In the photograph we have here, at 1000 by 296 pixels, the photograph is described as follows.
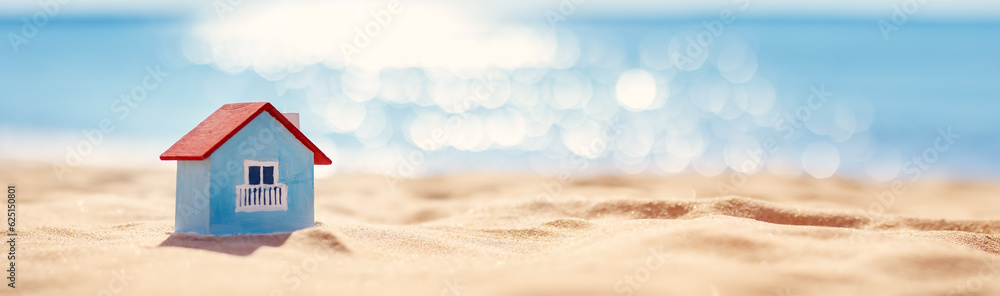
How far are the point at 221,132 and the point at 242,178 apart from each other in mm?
491

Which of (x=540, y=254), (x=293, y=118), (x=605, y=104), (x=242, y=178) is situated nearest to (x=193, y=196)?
(x=242, y=178)

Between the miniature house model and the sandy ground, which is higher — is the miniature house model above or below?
above

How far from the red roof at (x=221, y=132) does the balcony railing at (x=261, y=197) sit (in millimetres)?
480

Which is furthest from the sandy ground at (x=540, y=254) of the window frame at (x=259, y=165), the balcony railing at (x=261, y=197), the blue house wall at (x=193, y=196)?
the window frame at (x=259, y=165)

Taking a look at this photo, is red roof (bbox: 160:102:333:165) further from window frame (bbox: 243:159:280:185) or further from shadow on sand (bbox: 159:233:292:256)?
shadow on sand (bbox: 159:233:292:256)

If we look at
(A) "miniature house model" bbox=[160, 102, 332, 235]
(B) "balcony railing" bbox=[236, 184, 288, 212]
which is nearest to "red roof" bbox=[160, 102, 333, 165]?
(A) "miniature house model" bbox=[160, 102, 332, 235]

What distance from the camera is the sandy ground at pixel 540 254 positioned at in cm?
529

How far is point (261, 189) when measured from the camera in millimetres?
7801

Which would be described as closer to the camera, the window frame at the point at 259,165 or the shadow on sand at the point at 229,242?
the shadow on sand at the point at 229,242

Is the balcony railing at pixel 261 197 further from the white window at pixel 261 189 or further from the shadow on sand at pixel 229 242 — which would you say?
the shadow on sand at pixel 229 242

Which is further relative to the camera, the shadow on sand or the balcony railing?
the balcony railing

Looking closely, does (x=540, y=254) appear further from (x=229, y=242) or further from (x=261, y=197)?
(x=261, y=197)

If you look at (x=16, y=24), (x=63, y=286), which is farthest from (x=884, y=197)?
(x=16, y=24)

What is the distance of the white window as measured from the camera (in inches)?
304
